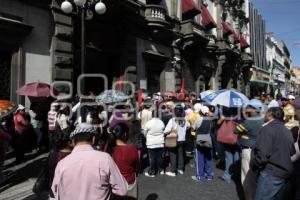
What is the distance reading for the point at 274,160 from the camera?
16.0ft

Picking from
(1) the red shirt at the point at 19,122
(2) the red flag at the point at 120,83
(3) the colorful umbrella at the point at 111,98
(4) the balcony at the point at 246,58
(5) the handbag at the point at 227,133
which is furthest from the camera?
(4) the balcony at the point at 246,58

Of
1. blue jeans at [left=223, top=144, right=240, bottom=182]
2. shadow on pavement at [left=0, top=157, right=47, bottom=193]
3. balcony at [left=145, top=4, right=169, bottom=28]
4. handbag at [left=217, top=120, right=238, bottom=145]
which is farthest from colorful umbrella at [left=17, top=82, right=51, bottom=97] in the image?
balcony at [left=145, top=4, right=169, bottom=28]

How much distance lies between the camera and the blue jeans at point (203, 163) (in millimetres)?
8688

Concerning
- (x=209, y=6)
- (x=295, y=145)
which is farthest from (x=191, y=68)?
(x=295, y=145)

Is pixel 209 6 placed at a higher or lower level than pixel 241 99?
higher

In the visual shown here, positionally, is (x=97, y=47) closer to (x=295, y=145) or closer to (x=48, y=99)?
(x=48, y=99)

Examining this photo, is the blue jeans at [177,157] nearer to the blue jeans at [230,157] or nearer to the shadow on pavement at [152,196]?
the blue jeans at [230,157]

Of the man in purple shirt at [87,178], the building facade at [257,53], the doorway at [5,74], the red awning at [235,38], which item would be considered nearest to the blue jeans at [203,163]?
the man in purple shirt at [87,178]

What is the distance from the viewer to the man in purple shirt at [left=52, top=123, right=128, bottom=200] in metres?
3.36

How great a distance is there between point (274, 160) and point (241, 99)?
397 centimetres

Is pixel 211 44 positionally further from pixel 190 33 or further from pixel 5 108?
pixel 5 108

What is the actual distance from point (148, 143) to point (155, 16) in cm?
1037

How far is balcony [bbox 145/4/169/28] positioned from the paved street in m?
10.0

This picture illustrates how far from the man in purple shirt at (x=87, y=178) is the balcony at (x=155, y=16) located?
1482cm
